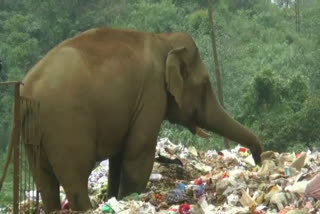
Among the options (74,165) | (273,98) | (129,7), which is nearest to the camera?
(74,165)

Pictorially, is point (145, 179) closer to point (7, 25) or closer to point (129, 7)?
point (7, 25)

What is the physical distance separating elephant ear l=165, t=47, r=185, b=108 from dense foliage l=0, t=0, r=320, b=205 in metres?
6.67

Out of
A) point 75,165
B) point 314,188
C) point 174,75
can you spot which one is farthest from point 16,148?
point 314,188

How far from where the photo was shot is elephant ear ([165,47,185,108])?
752 cm

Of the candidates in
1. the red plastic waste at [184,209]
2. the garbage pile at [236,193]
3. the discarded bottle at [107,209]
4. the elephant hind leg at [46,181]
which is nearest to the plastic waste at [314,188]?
the garbage pile at [236,193]

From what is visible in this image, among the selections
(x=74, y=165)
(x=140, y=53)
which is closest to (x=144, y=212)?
(x=74, y=165)

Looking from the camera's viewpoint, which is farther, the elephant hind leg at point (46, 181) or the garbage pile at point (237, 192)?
the elephant hind leg at point (46, 181)

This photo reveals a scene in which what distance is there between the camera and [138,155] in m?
7.30

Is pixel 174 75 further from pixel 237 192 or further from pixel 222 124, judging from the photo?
pixel 237 192

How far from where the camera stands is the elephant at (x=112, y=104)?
261 inches

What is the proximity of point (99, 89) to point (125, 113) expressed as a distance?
0.42 meters

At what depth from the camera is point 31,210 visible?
702cm

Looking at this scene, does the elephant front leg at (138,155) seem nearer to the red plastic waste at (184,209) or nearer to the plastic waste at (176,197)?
the plastic waste at (176,197)

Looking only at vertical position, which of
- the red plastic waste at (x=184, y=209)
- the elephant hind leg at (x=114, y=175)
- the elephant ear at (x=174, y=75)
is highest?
the elephant ear at (x=174, y=75)
